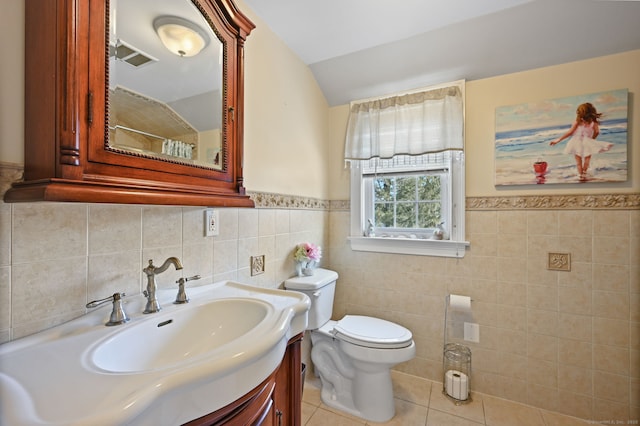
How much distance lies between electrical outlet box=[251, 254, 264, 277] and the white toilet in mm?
225

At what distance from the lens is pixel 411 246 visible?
6.35ft

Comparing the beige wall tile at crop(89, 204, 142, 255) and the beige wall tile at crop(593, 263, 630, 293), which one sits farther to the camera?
the beige wall tile at crop(593, 263, 630, 293)

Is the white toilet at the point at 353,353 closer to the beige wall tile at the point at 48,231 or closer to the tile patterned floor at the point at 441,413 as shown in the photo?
the tile patterned floor at the point at 441,413

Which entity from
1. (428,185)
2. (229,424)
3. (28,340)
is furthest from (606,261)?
(28,340)

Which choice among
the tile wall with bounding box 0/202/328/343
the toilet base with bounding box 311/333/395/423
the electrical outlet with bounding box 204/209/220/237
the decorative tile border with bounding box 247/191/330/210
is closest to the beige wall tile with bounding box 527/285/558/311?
the toilet base with bounding box 311/333/395/423

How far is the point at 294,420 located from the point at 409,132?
1808 millimetres

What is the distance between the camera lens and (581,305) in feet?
5.05

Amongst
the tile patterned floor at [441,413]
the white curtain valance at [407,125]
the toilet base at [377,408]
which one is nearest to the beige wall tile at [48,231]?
the tile patterned floor at [441,413]

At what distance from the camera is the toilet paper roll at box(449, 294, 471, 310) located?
1.69 m

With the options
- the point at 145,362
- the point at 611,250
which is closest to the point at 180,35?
the point at 145,362

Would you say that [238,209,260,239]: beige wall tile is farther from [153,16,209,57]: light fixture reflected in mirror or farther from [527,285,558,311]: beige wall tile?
[527,285,558,311]: beige wall tile

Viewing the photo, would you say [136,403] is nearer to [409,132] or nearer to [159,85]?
[159,85]

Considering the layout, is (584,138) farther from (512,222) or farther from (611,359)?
(611,359)

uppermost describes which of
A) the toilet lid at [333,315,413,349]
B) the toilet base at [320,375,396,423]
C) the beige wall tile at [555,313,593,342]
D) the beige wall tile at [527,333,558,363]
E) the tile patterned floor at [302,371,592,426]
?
the beige wall tile at [555,313,593,342]
